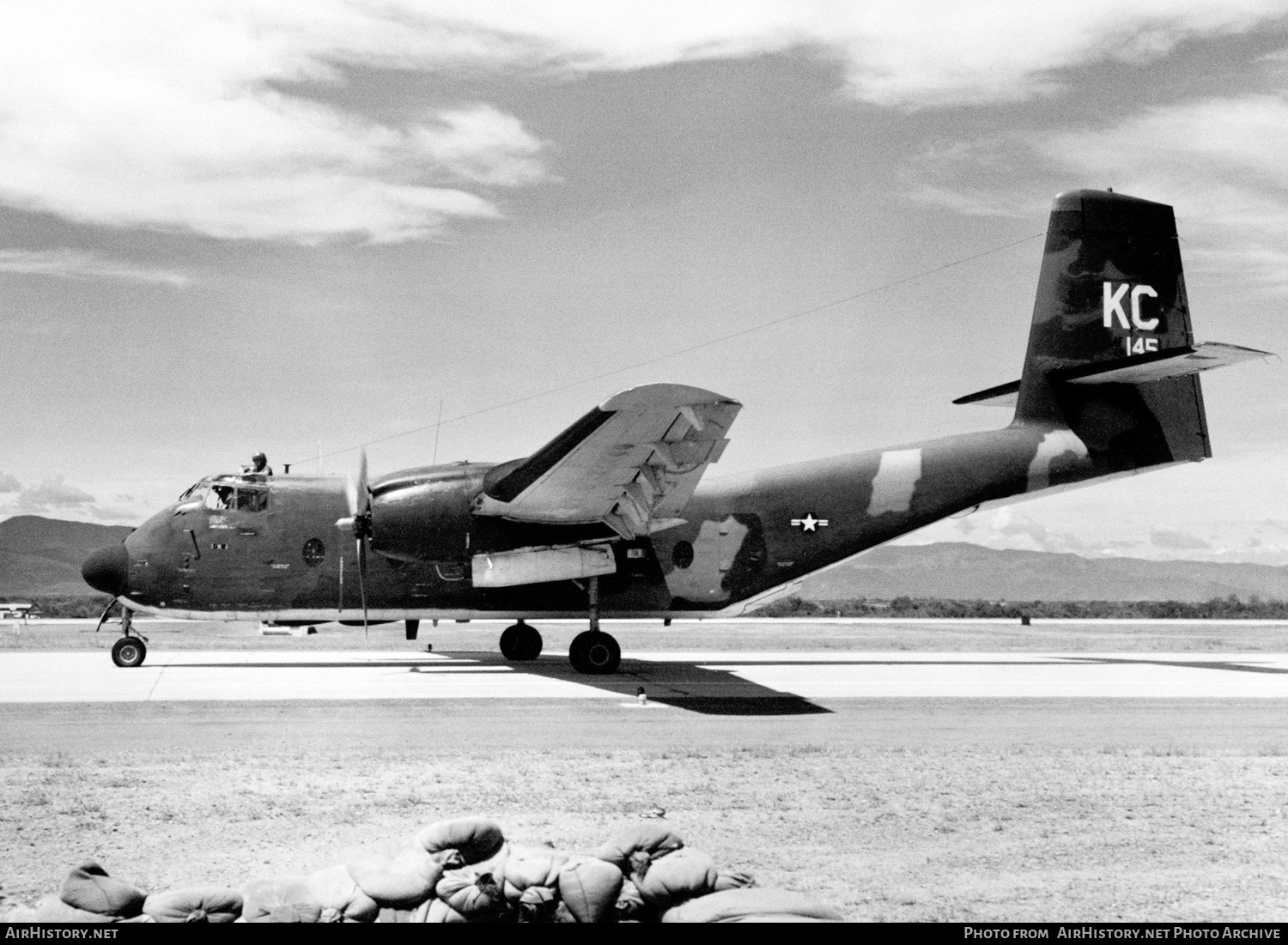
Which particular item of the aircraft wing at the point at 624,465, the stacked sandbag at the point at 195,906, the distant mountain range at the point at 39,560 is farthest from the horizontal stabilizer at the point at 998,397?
the distant mountain range at the point at 39,560

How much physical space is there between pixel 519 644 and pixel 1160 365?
13.4 metres

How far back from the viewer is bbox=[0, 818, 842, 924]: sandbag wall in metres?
4.79

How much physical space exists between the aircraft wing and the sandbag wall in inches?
384

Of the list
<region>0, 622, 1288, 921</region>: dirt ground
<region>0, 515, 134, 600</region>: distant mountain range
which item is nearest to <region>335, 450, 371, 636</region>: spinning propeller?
<region>0, 622, 1288, 921</region>: dirt ground

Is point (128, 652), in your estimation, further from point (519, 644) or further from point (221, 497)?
point (519, 644)

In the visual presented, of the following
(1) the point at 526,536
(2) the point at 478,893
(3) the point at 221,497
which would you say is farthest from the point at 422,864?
(3) the point at 221,497

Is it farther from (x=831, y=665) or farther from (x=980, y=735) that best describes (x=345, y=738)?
(x=831, y=665)

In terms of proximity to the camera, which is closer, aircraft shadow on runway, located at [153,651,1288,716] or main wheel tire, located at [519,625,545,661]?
aircraft shadow on runway, located at [153,651,1288,716]

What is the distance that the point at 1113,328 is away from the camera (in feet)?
76.3

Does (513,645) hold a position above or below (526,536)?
below

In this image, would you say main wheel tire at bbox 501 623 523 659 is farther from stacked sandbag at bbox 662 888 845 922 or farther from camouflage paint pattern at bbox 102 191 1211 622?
stacked sandbag at bbox 662 888 845 922

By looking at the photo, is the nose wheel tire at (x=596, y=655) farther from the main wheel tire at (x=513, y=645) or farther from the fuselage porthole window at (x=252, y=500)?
the fuselage porthole window at (x=252, y=500)

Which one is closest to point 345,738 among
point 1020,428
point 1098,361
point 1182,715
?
point 1182,715

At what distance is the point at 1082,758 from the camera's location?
1088cm
